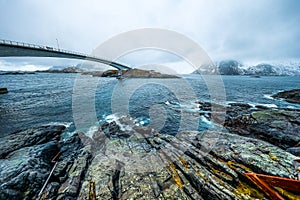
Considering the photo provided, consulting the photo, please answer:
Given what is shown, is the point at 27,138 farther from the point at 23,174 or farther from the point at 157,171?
the point at 157,171

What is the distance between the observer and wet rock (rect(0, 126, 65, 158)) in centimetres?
965

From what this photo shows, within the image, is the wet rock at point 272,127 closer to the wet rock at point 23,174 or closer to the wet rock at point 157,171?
the wet rock at point 157,171

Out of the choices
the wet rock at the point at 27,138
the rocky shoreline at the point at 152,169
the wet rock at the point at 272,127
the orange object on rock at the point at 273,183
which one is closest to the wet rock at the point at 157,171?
the rocky shoreline at the point at 152,169

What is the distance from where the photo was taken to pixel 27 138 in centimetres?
1112

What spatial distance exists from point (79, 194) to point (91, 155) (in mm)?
3199

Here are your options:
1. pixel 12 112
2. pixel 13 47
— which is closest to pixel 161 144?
pixel 12 112

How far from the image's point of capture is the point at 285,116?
13.9 m

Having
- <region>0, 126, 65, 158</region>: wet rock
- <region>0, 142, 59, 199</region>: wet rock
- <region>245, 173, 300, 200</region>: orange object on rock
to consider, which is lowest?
<region>0, 126, 65, 158</region>: wet rock

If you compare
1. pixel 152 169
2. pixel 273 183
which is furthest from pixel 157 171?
pixel 273 183

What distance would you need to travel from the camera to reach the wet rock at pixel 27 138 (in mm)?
9648

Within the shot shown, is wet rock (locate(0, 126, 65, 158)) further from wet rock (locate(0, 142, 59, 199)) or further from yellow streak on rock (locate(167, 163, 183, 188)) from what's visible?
yellow streak on rock (locate(167, 163, 183, 188))

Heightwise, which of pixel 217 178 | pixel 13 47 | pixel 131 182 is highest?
pixel 13 47

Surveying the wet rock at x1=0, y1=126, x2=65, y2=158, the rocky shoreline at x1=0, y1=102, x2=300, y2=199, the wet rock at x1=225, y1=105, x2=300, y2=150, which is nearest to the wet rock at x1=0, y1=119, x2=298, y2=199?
the rocky shoreline at x1=0, y1=102, x2=300, y2=199

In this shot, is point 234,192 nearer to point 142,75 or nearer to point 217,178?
point 217,178
